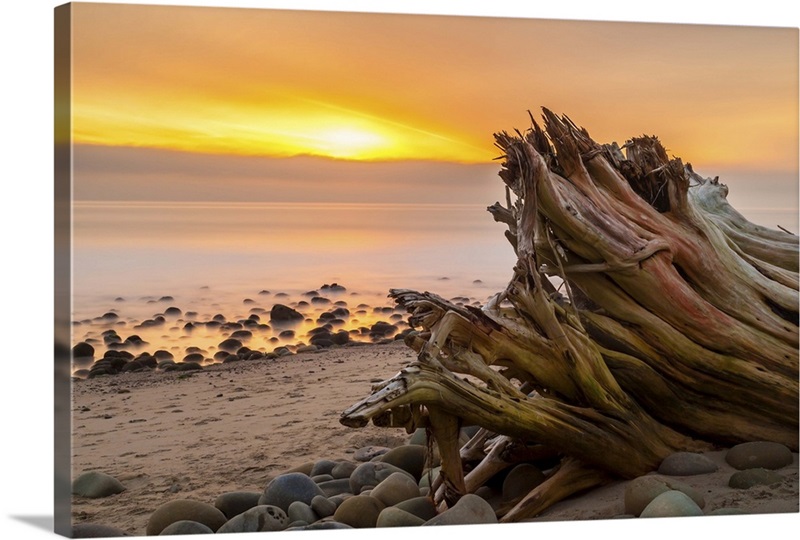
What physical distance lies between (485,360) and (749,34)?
9.80ft

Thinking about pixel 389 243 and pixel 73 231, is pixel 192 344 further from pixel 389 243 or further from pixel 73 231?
pixel 73 231

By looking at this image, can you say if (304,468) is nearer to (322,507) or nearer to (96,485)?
(322,507)

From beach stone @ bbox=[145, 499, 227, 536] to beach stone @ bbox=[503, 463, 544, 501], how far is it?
1.78 m

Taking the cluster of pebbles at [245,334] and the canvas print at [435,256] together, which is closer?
the canvas print at [435,256]

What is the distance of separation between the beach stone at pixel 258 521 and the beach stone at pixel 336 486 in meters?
0.84

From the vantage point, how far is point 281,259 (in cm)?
888

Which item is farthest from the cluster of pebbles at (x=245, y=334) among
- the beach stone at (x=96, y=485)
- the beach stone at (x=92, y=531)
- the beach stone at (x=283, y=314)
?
the beach stone at (x=92, y=531)

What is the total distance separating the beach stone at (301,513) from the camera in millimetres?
7215

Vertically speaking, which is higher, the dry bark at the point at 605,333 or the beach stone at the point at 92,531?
the dry bark at the point at 605,333

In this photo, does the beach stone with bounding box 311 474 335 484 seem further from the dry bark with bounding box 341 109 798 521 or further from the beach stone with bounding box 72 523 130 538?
the beach stone with bounding box 72 523 130 538

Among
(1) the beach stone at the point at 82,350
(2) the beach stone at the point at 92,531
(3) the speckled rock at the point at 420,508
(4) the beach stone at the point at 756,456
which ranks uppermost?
(1) the beach stone at the point at 82,350

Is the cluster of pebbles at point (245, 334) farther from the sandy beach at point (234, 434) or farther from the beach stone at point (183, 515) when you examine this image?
the beach stone at point (183, 515)

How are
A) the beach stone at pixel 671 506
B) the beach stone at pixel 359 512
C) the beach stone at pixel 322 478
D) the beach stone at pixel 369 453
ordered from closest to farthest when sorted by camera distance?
the beach stone at pixel 671 506 < the beach stone at pixel 359 512 < the beach stone at pixel 322 478 < the beach stone at pixel 369 453

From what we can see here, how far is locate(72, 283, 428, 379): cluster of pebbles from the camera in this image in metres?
7.72
